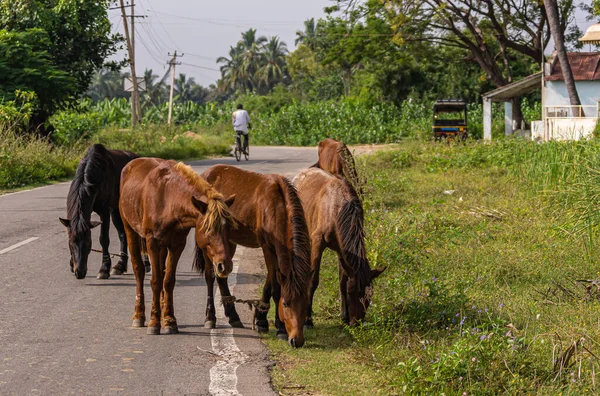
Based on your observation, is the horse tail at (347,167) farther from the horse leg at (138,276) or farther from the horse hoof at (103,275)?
the horse leg at (138,276)

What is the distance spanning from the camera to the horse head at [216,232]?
23.2 ft

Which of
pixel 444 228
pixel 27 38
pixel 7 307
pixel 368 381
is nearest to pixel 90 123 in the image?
pixel 27 38

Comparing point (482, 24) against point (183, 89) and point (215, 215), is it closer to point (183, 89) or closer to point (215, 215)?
point (215, 215)

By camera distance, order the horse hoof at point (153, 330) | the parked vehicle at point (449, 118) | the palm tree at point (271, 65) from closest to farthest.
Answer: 1. the horse hoof at point (153, 330)
2. the parked vehicle at point (449, 118)
3. the palm tree at point (271, 65)

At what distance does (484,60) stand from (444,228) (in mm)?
33549

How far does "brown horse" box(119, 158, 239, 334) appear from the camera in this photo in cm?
721

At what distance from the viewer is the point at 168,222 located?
7875 millimetres

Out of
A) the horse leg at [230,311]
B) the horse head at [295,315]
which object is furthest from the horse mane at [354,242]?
the horse leg at [230,311]

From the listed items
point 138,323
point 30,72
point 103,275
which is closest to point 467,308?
point 138,323

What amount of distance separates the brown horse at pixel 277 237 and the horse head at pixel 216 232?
1.52 ft

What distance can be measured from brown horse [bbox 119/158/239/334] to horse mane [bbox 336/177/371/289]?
42.2 inches

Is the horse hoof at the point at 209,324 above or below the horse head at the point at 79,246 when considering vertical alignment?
below

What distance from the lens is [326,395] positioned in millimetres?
6230

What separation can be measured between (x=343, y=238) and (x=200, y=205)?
144cm
